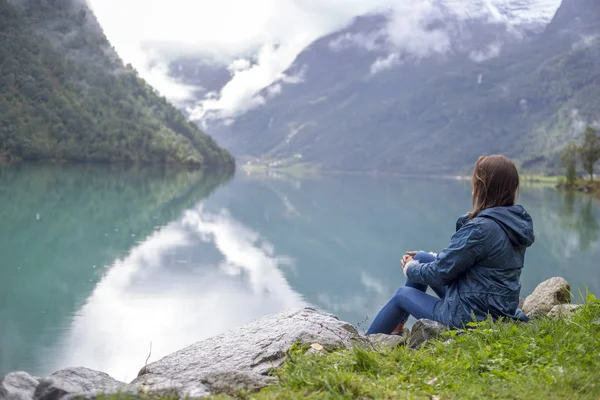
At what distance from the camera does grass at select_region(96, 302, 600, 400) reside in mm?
4320

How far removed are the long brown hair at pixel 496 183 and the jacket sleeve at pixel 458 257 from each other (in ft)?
1.01

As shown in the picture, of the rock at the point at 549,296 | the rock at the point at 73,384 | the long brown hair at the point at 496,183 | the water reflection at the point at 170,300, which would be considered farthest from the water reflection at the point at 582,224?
the rock at the point at 73,384

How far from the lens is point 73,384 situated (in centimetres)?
518

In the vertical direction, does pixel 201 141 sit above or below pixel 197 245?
above

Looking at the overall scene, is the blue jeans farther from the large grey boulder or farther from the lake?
the lake

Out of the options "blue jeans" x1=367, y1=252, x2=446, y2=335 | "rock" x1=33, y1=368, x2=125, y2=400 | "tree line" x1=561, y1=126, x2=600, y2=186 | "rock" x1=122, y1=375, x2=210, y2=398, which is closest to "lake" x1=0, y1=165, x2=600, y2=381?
"rock" x1=33, y1=368, x2=125, y2=400

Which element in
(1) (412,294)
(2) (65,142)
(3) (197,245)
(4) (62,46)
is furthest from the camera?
(4) (62,46)

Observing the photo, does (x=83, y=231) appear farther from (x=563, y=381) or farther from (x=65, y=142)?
(x=65, y=142)

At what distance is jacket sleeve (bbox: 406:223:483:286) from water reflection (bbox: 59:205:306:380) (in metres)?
5.13

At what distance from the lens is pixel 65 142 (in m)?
117

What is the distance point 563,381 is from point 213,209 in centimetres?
3803

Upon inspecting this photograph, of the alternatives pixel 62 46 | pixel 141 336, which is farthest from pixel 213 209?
pixel 62 46

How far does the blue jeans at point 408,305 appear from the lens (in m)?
6.75

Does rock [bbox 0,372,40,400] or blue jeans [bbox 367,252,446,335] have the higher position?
blue jeans [bbox 367,252,446,335]
